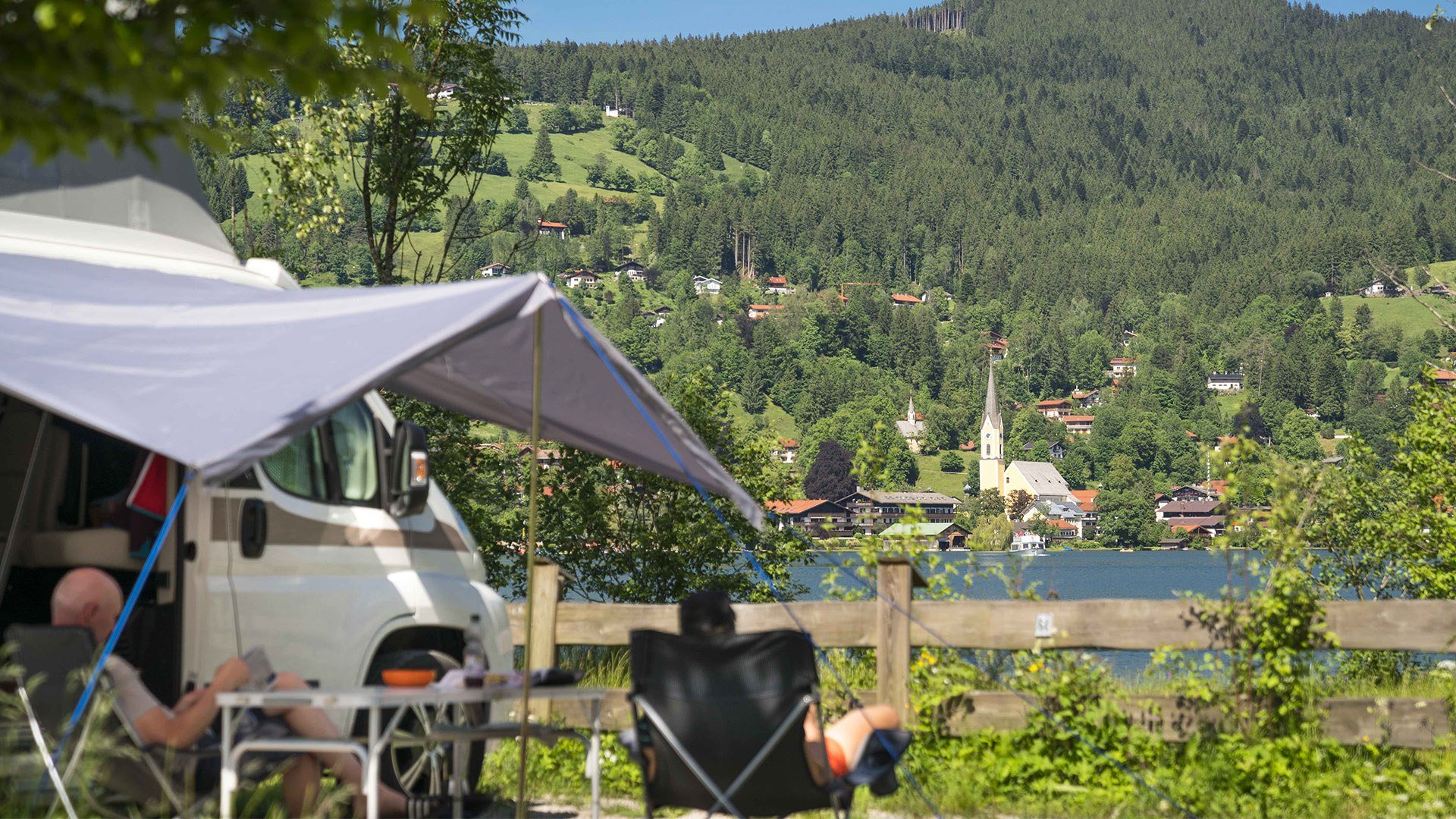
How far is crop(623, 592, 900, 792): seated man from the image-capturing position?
5.20 m

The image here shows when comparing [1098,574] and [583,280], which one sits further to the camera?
[583,280]

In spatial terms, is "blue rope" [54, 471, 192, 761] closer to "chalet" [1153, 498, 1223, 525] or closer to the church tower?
"chalet" [1153, 498, 1223, 525]

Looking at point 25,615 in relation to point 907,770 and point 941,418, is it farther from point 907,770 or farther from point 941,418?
point 941,418

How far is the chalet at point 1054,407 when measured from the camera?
179m

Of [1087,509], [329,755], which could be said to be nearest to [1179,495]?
[1087,509]

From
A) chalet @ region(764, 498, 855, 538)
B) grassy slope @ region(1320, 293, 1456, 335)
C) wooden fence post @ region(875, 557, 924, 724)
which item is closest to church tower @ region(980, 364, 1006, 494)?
grassy slope @ region(1320, 293, 1456, 335)

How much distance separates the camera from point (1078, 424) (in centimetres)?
17400

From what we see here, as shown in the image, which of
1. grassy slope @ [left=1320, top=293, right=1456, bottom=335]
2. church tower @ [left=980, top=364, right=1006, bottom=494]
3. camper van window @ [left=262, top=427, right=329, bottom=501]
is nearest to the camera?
camper van window @ [left=262, top=427, right=329, bottom=501]

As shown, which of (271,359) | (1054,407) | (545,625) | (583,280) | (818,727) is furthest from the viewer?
(1054,407)

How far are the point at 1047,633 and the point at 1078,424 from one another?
562 feet

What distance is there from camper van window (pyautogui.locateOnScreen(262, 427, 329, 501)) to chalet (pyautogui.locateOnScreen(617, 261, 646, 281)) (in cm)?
18064

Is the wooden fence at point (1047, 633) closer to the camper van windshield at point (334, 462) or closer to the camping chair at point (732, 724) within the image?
the camping chair at point (732, 724)

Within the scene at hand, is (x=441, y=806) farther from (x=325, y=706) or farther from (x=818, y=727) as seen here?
(x=818, y=727)

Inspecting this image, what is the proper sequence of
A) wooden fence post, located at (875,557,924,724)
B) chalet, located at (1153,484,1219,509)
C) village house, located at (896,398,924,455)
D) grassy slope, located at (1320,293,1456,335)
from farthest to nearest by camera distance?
grassy slope, located at (1320,293,1456,335) → village house, located at (896,398,924,455) → chalet, located at (1153,484,1219,509) → wooden fence post, located at (875,557,924,724)
